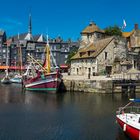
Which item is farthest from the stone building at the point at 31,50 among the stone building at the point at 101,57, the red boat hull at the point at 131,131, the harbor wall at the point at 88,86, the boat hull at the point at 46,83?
the red boat hull at the point at 131,131

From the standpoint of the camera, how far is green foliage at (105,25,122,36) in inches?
2891

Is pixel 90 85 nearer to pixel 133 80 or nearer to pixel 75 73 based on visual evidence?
pixel 133 80

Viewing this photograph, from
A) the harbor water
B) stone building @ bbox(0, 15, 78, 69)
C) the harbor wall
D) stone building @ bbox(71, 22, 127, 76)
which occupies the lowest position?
the harbor water

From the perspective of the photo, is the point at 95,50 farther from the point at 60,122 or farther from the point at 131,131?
the point at 131,131

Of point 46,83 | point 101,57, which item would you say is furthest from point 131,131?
point 101,57

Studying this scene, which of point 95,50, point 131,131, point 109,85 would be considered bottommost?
point 131,131

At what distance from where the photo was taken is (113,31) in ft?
241

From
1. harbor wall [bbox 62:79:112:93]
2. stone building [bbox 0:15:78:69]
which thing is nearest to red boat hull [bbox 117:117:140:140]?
harbor wall [bbox 62:79:112:93]

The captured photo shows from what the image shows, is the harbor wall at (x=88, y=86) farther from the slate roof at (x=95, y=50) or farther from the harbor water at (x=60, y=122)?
the harbor water at (x=60, y=122)

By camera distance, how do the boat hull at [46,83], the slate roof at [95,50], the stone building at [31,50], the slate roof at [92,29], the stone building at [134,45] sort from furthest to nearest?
the stone building at [31,50]
the slate roof at [92,29]
the stone building at [134,45]
the slate roof at [95,50]
the boat hull at [46,83]

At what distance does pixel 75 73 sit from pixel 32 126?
40.7 m

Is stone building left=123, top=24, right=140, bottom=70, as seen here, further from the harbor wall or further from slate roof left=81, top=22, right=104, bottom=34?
the harbor wall

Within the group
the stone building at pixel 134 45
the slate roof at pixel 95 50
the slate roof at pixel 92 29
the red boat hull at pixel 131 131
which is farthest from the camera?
the slate roof at pixel 92 29

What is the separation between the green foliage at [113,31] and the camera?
7344cm
